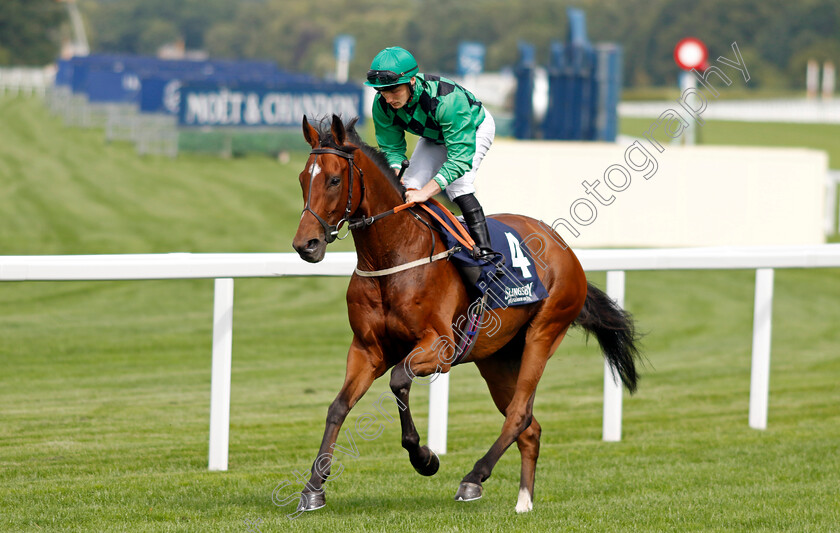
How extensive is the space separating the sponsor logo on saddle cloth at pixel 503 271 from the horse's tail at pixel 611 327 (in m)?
0.54

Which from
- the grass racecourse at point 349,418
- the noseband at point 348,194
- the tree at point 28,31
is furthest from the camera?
the tree at point 28,31

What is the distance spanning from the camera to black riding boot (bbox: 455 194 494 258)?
4.59 meters

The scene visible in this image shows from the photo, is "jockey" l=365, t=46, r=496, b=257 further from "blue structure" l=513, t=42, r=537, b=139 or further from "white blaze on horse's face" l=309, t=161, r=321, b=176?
"blue structure" l=513, t=42, r=537, b=139

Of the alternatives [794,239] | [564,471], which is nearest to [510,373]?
[564,471]

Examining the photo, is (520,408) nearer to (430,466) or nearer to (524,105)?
(430,466)

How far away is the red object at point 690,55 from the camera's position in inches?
548

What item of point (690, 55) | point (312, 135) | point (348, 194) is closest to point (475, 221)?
point (348, 194)

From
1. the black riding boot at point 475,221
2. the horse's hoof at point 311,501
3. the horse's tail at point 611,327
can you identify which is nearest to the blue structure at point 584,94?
the horse's tail at point 611,327

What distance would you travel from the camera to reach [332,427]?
419 cm

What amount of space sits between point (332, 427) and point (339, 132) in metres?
1.08

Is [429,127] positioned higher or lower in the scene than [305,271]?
higher

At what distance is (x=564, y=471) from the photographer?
5.47 metres

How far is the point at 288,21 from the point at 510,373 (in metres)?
123

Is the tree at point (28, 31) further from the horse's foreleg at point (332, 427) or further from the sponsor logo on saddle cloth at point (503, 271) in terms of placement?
the horse's foreleg at point (332, 427)
